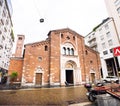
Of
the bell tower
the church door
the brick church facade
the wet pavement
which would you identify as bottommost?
the wet pavement

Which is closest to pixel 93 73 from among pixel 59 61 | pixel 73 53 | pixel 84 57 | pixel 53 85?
pixel 84 57

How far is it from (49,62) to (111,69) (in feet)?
85.6

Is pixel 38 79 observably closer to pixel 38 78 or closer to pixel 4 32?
pixel 38 78

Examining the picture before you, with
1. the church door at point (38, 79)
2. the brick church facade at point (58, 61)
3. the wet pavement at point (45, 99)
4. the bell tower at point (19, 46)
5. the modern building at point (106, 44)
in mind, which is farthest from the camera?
the bell tower at point (19, 46)

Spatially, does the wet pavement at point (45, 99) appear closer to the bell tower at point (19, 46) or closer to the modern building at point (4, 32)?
the modern building at point (4, 32)

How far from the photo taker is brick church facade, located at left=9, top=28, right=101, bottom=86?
17875mm

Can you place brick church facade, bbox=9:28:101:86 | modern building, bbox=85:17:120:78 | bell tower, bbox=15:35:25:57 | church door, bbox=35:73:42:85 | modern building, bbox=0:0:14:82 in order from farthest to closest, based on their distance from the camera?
bell tower, bbox=15:35:25:57 < modern building, bbox=85:17:120:78 < modern building, bbox=0:0:14:82 < brick church facade, bbox=9:28:101:86 < church door, bbox=35:73:42:85

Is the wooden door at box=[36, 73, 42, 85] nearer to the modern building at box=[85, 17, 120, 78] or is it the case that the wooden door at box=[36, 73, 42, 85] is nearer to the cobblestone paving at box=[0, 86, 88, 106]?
the cobblestone paving at box=[0, 86, 88, 106]

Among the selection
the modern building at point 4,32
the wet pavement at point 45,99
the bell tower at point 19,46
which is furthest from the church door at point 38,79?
the bell tower at point 19,46

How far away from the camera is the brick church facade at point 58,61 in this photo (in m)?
17.9

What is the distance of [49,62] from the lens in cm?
1928

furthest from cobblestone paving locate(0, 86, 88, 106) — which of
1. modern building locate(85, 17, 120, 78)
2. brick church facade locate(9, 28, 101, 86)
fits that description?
modern building locate(85, 17, 120, 78)

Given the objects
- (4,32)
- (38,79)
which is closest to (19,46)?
(4,32)

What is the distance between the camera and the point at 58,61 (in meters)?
19.8
